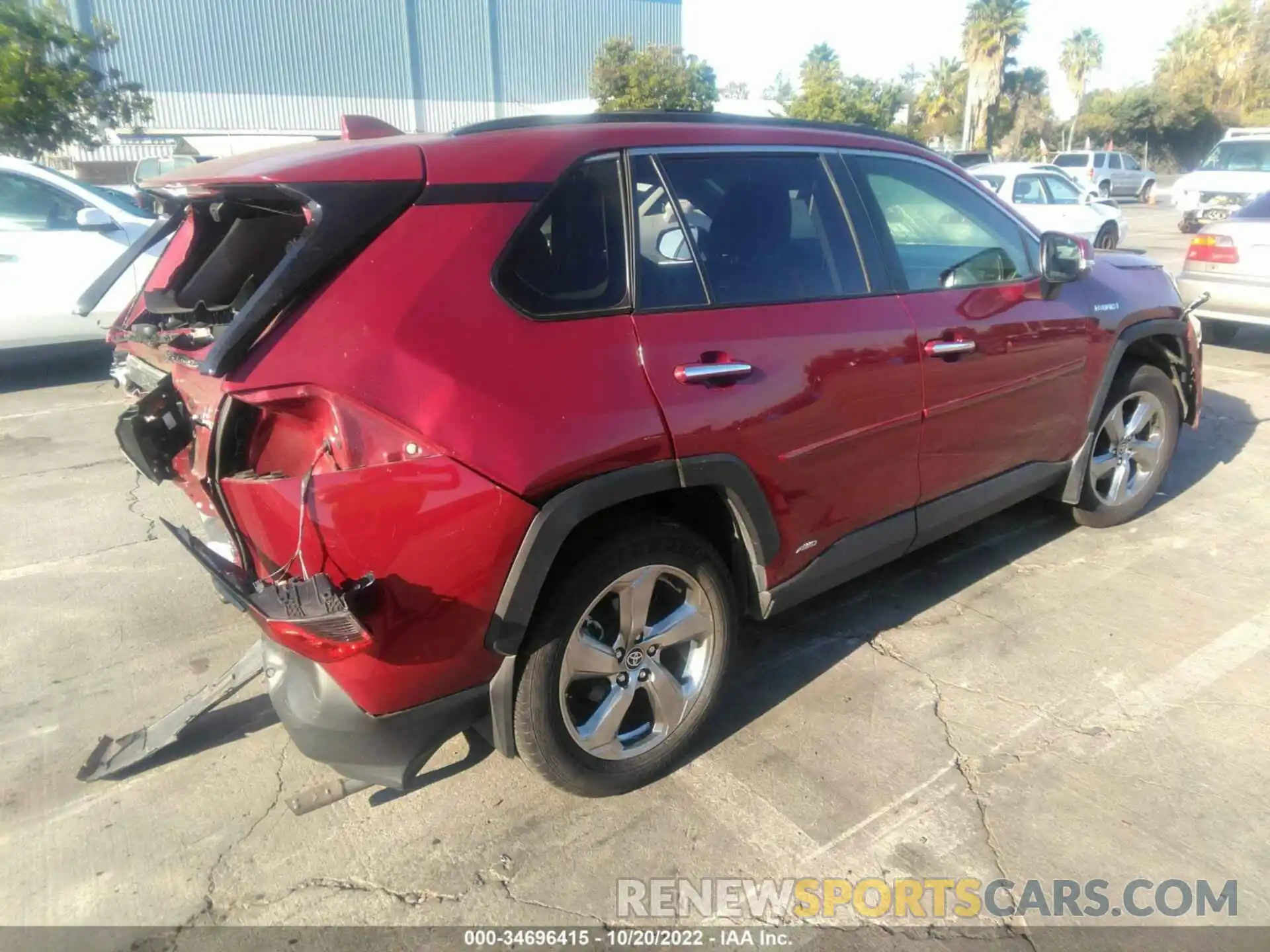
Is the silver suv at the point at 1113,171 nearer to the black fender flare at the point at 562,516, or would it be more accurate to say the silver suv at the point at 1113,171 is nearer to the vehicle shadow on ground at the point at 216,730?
the black fender flare at the point at 562,516

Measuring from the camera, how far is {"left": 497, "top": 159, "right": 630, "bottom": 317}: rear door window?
2441 mm

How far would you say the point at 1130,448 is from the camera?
4.68 meters

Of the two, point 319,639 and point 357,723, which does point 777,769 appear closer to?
point 357,723

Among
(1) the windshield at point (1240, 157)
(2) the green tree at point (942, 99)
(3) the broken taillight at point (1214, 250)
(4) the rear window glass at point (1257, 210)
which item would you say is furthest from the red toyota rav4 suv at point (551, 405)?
(2) the green tree at point (942, 99)

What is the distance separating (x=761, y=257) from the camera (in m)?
3.04

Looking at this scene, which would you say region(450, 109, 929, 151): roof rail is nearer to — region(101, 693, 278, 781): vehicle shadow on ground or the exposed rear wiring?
the exposed rear wiring

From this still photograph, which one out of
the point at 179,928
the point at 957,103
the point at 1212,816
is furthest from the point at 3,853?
the point at 957,103

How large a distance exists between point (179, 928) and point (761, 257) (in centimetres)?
253

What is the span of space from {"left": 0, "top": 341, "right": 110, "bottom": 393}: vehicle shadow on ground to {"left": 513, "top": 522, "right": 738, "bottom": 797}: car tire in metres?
7.37

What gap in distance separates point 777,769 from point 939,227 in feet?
7.62

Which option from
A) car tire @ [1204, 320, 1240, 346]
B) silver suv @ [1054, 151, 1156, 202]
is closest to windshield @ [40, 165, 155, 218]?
car tire @ [1204, 320, 1240, 346]

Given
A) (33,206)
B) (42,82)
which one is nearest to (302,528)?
(33,206)

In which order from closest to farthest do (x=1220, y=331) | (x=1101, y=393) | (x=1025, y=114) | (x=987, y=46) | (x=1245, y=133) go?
(x=1101, y=393)
(x=1220, y=331)
(x=1245, y=133)
(x=987, y=46)
(x=1025, y=114)

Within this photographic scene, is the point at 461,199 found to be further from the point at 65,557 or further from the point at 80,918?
the point at 65,557
